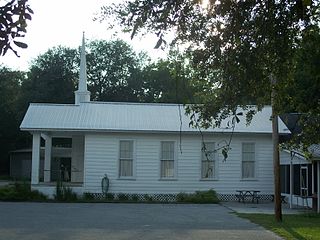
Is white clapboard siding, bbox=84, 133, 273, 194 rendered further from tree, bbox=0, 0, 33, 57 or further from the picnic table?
A: tree, bbox=0, 0, 33, 57

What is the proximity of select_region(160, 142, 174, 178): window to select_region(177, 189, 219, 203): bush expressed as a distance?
1350 mm

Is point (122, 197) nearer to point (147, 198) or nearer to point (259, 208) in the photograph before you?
point (147, 198)

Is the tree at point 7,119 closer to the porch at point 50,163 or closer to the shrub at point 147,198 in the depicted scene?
the porch at point 50,163

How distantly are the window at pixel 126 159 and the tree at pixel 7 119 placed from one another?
3168 cm

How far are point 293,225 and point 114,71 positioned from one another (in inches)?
2077

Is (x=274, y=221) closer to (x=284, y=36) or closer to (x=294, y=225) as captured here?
(x=294, y=225)

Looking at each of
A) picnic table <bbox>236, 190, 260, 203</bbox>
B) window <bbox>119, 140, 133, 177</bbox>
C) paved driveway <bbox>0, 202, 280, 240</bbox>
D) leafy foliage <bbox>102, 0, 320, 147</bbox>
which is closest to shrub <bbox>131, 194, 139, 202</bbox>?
window <bbox>119, 140, 133, 177</bbox>

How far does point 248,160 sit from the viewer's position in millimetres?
29969

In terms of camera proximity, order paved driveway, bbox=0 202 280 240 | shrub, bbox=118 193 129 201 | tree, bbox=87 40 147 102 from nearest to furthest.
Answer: paved driveway, bbox=0 202 280 240, shrub, bbox=118 193 129 201, tree, bbox=87 40 147 102

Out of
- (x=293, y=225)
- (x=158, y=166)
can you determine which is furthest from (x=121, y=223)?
(x=158, y=166)

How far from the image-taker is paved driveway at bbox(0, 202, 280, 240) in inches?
585

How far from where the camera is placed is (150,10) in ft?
21.5

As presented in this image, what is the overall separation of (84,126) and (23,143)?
3451cm

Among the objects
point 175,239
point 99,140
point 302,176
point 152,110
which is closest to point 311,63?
point 175,239
